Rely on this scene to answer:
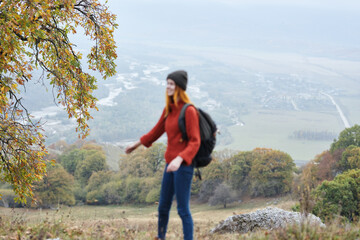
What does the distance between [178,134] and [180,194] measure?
78 centimetres

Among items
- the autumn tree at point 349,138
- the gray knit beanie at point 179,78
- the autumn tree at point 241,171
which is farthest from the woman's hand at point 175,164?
the autumn tree at point 241,171

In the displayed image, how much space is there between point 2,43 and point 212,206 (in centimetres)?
5226

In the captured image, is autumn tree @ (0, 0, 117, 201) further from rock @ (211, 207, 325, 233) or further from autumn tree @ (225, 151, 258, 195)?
autumn tree @ (225, 151, 258, 195)

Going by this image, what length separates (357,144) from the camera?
49250 mm

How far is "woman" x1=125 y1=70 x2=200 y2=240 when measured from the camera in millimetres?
4492

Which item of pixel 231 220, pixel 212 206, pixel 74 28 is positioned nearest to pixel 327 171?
pixel 212 206

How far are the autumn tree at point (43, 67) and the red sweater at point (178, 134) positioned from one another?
4.41m

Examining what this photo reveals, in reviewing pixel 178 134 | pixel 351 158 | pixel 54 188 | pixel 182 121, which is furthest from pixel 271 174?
pixel 182 121

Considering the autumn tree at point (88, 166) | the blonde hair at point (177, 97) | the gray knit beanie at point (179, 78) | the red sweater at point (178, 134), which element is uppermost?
the gray knit beanie at point (179, 78)

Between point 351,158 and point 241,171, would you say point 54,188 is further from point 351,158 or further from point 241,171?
point 351,158

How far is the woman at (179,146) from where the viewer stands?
449 cm

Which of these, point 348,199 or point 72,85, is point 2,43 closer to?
point 72,85

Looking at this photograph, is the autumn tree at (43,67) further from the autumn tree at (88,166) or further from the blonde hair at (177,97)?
the autumn tree at (88,166)

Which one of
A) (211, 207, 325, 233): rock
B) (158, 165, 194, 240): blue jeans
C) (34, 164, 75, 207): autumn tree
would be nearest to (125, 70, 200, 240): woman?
(158, 165, 194, 240): blue jeans
